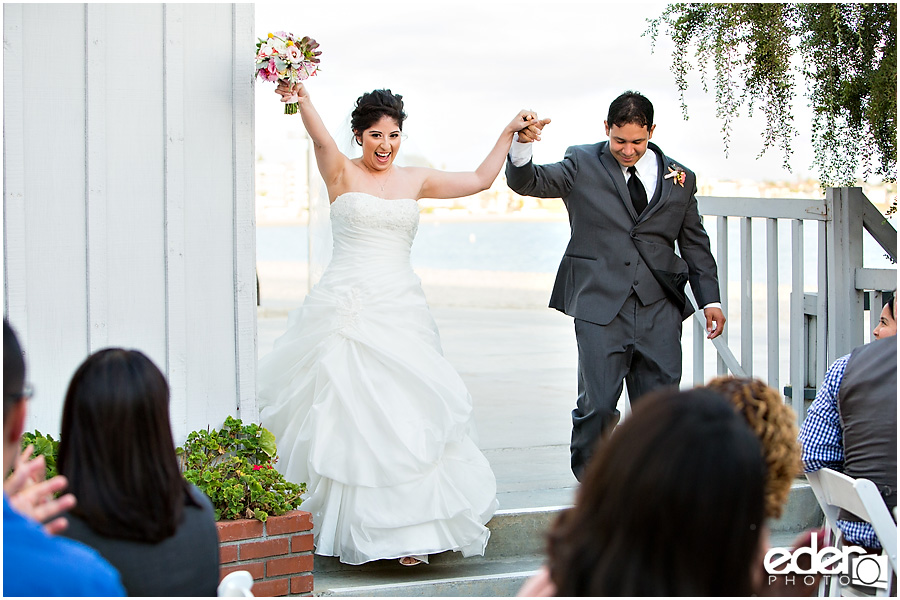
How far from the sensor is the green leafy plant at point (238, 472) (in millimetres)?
3205

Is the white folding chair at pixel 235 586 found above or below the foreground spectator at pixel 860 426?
below

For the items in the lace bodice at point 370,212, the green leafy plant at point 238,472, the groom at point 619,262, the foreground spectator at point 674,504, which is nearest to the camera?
the foreground spectator at point 674,504

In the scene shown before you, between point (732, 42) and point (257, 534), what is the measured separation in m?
2.92

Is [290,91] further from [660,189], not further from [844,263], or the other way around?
[844,263]

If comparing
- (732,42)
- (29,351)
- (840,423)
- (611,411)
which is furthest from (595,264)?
(29,351)

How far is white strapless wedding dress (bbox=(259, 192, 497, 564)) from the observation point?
3.46 metres

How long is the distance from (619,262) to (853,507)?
67.3 inches

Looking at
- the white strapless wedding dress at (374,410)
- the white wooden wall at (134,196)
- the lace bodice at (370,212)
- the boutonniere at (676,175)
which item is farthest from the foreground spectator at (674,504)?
the boutonniere at (676,175)

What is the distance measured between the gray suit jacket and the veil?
0.57 meters

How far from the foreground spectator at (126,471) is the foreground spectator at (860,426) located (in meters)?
1.78

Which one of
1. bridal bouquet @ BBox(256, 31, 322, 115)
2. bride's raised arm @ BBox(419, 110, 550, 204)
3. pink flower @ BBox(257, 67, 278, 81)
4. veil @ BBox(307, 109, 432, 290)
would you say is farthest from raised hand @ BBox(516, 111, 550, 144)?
pink flower @ BBox(257, 67, 278, 81)

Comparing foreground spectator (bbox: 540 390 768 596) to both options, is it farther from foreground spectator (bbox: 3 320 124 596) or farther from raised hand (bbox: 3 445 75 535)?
raised hand (bbox: 3 445 75 535)

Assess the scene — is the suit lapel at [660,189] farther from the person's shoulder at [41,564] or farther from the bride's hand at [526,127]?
the person's shoulder at [41,564]

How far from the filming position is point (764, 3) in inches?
164
